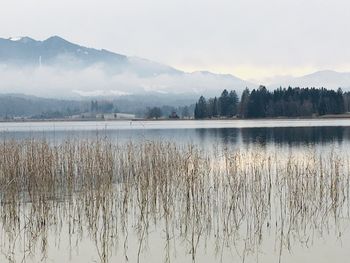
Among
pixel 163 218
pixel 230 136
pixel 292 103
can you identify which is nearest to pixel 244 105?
pixel 292 103

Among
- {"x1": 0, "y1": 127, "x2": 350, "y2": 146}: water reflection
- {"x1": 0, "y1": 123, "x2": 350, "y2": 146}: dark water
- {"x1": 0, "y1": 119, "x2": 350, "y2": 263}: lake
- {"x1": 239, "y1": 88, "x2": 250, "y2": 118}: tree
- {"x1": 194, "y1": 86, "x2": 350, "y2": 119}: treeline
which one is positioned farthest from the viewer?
{"x1": 239, "y1": 88, "x2": 250, "y2": 118}: tree

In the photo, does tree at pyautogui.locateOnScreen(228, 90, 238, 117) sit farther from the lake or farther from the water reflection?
the lake

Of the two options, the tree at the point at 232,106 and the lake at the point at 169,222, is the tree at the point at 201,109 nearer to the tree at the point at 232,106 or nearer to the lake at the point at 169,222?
the tree at the point at 232,106

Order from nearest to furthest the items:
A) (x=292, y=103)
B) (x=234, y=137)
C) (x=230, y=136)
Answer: (x=234, y=137) → (x=230, y=136) → (x=292, y=103)

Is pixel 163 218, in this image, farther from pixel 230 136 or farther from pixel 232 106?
pixel 232 106

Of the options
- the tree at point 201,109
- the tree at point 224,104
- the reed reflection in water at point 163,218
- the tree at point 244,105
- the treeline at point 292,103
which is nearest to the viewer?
the reed reflection in water at point 163,218

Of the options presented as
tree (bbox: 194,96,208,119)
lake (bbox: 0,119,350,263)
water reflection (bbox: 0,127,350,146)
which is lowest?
lake (bbox: 0,119,350,263)

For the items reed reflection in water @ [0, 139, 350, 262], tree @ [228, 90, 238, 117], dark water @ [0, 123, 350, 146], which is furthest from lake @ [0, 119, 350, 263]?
tree @ [228, 90, 238, 117]

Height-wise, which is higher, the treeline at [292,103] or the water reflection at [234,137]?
the treeline at [292,103]

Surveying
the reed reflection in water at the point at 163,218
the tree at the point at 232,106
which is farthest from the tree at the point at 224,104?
the reed reflection in water at the point at 163,218

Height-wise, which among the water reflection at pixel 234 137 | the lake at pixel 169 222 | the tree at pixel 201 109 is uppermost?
the tree at pixel 201 109

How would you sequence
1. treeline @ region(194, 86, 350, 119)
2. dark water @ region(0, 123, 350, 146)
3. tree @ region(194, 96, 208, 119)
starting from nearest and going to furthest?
dark water @ region(0, 123, 350, 146) → treeline @ region(194, 86, 350, 119) → tree @ region(194, 96, 208, 119)

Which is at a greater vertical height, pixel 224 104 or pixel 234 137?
pixel 224 104

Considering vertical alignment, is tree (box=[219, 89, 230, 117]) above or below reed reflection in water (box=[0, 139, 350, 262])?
above
